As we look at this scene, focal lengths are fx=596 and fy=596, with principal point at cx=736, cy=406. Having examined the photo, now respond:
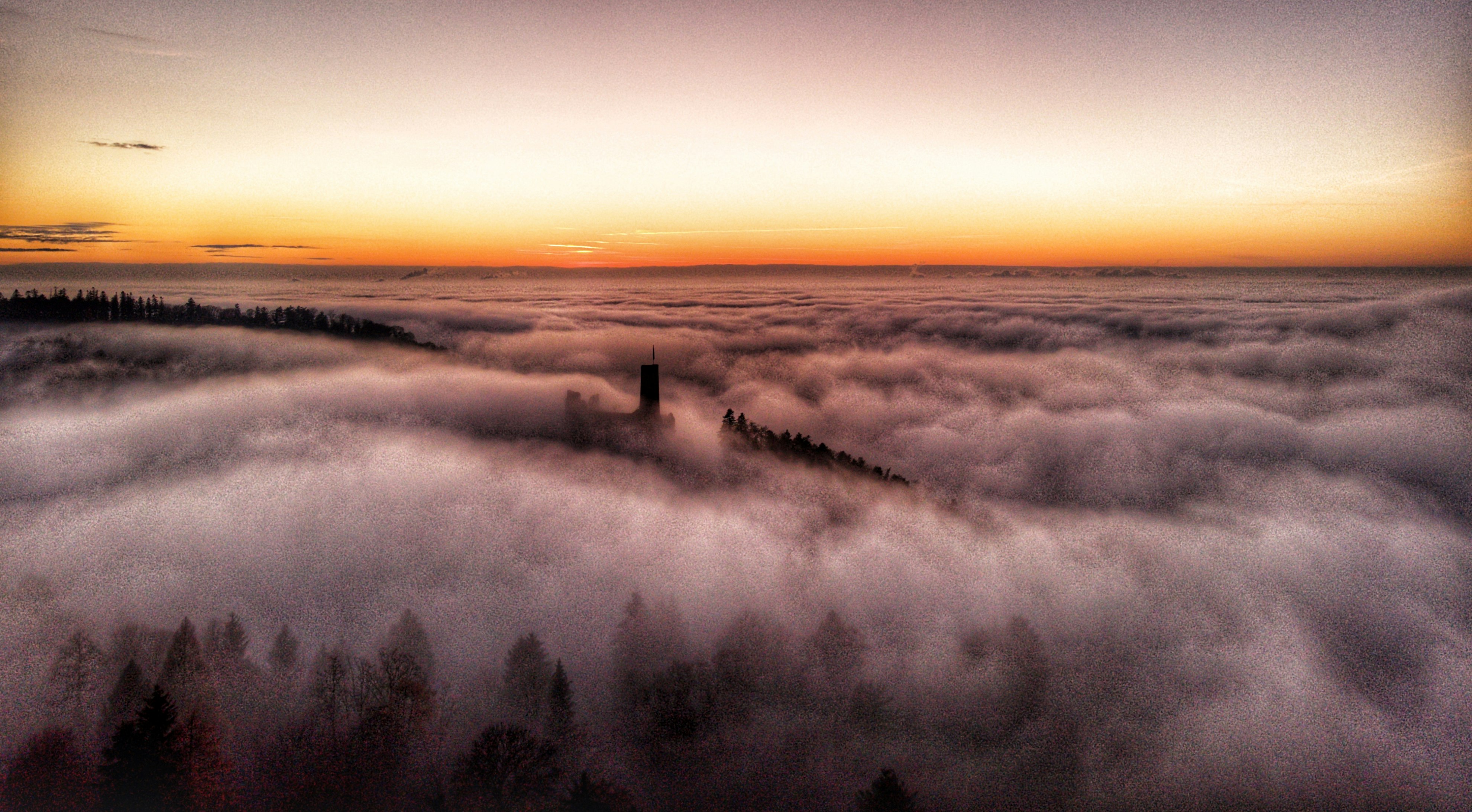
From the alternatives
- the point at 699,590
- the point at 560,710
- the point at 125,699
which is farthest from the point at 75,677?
the point at 699,590

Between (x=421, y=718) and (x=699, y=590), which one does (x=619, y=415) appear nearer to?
(x=699, y=590)

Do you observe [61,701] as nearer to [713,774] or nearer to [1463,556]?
[713,774]

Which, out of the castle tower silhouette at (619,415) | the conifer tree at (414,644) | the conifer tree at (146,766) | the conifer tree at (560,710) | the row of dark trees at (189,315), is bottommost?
the conifer tree at (560,710)

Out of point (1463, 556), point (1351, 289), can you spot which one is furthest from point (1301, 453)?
point (1351, 289)

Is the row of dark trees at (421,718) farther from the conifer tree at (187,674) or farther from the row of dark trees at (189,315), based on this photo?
the row of dark trees at (189,315)

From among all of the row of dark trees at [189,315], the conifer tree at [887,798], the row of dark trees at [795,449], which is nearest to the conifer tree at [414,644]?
the conifer tree at [887,798]
